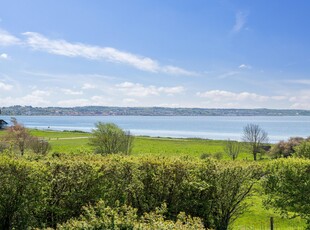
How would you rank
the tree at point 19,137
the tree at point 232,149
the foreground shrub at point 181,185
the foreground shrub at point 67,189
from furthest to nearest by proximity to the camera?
the tree at point 232,149 → the tree at point 19,137 → the foreground shrub at point 181,185 → the foreground shrub at point 67,189

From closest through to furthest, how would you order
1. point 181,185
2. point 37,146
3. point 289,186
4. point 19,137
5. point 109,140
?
point 181,185 < point 289,186 < point 37,146 < point 109,140 < point 19,137

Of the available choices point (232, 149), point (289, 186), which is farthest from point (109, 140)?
point (289, 186)

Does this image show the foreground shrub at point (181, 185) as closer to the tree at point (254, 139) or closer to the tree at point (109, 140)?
the tree at point (109, 140)

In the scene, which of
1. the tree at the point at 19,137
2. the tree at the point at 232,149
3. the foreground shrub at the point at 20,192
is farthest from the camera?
the tree at the point at 232,149

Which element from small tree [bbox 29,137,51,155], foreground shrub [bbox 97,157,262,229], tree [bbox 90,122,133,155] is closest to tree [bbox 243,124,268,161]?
tree [bbox 90,122,133,155]

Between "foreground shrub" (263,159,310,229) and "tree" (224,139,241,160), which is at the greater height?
"foreground shrub" (263,159,310,229)

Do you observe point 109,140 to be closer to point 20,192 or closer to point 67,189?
point 67,189

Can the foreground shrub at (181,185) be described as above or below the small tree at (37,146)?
above

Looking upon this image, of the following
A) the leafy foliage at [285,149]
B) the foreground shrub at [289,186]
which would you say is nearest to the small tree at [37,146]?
the foreground shrub at [289,186]

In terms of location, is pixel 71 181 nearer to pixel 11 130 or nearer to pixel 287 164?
pixel 287 164

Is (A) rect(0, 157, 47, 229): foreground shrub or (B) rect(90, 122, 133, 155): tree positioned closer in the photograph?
(A) rect(0, 157, 47, 229): foreground shrub

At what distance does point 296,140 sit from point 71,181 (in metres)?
47.8

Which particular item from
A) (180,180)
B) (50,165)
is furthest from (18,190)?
(180,180)

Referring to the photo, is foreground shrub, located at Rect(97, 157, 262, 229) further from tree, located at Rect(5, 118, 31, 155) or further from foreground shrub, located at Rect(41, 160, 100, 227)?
tree, located at Rect(5, 118, 31, 155)
